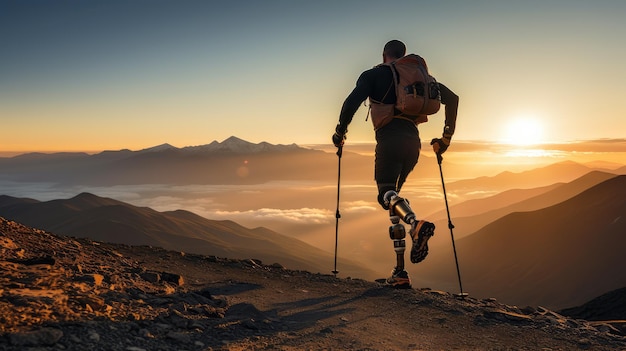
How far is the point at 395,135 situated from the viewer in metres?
8.95

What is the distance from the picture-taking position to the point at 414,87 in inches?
338

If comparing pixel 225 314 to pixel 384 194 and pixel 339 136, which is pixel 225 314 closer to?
pixel 384 194

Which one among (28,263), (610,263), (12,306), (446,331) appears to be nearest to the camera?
(12,306)

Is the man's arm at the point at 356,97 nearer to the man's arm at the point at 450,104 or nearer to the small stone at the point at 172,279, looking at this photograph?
the man's arm at the point at 450,104

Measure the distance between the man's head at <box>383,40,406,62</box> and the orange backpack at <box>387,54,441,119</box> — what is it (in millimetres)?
437

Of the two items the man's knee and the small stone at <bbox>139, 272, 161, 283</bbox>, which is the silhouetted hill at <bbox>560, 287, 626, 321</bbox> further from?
the small stone at <bbox>139, 272, 161, 283</bbox>

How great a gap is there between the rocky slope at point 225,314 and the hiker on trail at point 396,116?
1.36 m

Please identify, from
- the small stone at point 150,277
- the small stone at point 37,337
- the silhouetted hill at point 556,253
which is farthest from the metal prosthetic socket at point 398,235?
the silhouetted hill at point 556,253

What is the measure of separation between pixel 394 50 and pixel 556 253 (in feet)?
504

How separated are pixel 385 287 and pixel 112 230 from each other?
541 ft

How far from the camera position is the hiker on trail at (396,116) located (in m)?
8.65

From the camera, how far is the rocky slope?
15.3 feet

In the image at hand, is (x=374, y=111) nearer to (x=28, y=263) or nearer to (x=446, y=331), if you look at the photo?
(x=446, y=331)

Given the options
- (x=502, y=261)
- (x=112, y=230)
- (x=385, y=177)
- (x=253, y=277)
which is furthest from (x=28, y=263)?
(x=502, y=261)
